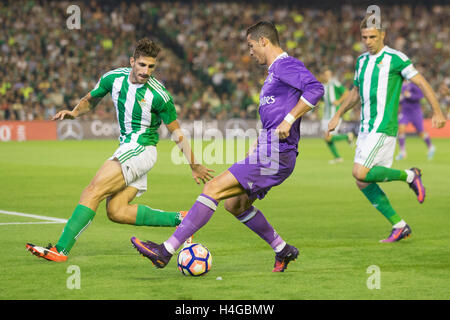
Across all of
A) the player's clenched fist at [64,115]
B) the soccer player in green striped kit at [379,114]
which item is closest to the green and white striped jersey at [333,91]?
the soccer player in green striped kit at [379,114]

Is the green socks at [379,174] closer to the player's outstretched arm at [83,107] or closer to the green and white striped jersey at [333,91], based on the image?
the player's outstretched arm at [83,107]

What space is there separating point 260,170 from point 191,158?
909 millimetres

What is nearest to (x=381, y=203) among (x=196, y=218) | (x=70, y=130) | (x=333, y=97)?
(x=196, y=218)

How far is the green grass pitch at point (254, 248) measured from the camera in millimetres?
5812

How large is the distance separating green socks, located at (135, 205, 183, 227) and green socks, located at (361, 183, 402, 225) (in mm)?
2223

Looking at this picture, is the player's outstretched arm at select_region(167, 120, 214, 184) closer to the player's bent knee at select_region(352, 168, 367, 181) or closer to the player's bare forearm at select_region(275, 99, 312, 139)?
the player's bare forearm at select_region(275, 99, 312, 139)

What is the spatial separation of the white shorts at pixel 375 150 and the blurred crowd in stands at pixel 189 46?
22782 mm

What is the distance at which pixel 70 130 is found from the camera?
98.2 ft

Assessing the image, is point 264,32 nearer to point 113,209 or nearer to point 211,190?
point 211,190

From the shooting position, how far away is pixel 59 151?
76.6 ft

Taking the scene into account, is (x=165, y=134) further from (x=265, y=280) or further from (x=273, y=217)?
(x=265, y=280)

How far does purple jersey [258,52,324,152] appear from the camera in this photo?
6.31m

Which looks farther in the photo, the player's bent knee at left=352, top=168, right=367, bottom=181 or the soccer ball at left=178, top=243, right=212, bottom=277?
the player's bent knee at left=352, top=168, right=367, bottom=181

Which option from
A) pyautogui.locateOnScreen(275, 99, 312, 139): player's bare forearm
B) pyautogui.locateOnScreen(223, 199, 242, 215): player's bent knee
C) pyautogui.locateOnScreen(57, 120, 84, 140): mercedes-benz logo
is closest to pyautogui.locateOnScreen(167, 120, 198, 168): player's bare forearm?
pyautogui.locateOnScreen(223, 199, 242, 215): player's bent knee
